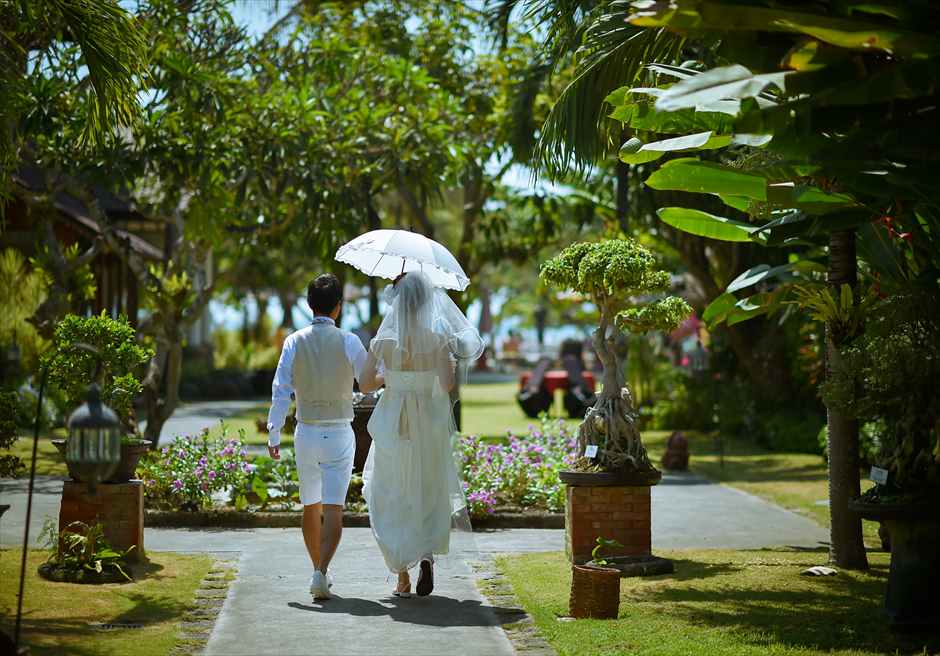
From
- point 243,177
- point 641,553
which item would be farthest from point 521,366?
point 641,553

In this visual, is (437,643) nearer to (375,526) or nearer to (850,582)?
(375,526)

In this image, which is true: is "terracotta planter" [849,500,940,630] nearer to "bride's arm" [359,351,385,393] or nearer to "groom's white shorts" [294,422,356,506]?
"bride's arm" [359,351,385,393]

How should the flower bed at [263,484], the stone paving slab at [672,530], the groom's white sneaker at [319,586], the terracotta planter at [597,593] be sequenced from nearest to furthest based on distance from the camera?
the terracotta planter at [597,593], the groom's white sneaker at [319,586], the stone paving slab at [672,530], the flower bed at [263,484]

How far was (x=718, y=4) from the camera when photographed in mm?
6203

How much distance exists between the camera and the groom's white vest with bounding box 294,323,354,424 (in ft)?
27.2

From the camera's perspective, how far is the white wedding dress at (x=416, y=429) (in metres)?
8.23

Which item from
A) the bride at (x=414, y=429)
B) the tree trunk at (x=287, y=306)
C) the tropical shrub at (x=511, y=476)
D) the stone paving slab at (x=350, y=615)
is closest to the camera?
the stone paving slab at (x=350, y=615)

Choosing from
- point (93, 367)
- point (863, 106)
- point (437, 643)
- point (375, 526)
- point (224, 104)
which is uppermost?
point (224, 104)

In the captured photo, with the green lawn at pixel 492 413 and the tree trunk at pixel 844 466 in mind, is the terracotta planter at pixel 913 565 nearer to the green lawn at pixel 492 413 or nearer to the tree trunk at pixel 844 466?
the tree trunk at pixel 844 466

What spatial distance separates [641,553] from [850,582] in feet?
4.98

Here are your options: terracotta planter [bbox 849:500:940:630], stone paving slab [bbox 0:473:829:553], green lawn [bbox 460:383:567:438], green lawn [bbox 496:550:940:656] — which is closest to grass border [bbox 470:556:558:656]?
green lawn [bbox 496:550:940:656]

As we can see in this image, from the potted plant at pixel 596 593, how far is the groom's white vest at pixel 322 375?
190 centimetres

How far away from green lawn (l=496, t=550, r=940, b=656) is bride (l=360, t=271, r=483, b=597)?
2.57ft

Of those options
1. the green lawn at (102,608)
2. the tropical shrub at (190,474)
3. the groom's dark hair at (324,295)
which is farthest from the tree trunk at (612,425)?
the tropical shrub at (190,474)
